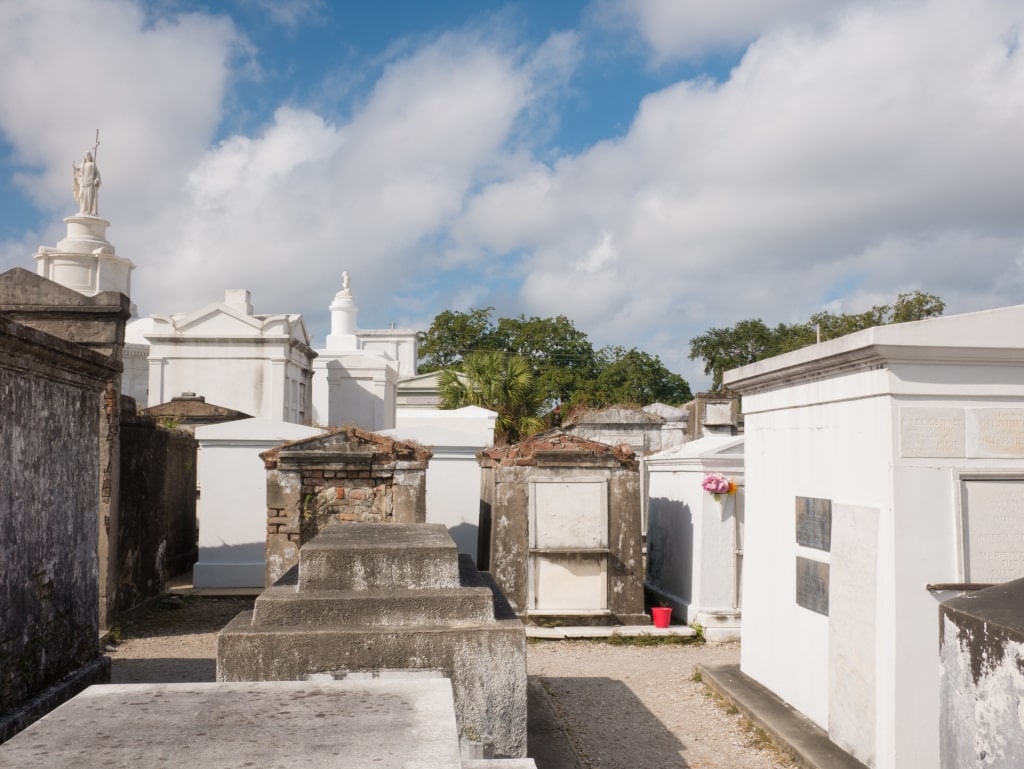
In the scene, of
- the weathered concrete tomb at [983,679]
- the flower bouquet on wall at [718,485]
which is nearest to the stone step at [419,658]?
the weathered concrete tomb at [983,679]

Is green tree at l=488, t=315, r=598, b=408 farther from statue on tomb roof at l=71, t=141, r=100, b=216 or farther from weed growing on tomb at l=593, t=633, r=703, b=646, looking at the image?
weed growing on tomb at l=593, t=633, r=703, b=646

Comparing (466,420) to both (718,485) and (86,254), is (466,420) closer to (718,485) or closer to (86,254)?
(86,254)

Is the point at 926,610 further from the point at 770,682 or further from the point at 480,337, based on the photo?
the point at 480,337

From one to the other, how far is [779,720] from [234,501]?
9264 mm

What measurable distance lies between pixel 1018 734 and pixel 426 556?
11.0 ft

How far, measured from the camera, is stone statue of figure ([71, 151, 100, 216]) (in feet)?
77.0

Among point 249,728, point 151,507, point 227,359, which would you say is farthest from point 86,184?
point 249,728

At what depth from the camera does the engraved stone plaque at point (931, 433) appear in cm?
539

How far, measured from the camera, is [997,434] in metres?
5.46

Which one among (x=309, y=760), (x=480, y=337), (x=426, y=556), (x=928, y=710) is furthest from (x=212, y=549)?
(x=480, y=337)

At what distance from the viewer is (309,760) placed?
276 cm

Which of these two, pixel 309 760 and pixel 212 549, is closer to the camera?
pixel 309 760

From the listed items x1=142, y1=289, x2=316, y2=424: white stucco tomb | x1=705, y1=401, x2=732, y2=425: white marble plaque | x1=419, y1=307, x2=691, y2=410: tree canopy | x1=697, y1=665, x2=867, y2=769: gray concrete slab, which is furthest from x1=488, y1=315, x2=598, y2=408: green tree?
x1=697, y1=665, x2=867, y2=769: gray concrete slab

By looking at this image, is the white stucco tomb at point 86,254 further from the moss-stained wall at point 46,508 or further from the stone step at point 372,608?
the stone step at point 372,608
